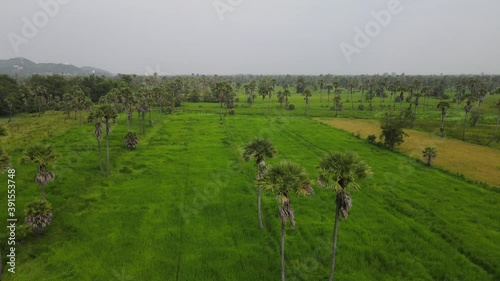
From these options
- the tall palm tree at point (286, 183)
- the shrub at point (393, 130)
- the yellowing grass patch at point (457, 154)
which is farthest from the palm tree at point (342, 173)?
the shrub at point (393, 130)

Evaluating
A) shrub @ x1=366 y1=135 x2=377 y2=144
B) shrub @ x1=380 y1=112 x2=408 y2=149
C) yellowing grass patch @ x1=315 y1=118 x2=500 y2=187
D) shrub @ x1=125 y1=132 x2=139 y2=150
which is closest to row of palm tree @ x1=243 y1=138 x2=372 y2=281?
yellowing grass patch @ x1=315 y1=118 x2=500 y2=187

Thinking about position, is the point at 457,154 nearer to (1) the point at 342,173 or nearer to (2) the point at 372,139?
(2) the point at 372,139

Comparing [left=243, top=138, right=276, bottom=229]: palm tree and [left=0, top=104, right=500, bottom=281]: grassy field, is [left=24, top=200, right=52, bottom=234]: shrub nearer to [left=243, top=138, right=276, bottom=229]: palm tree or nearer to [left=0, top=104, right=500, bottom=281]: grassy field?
[left=0, top=104, right=500, bottom=281]: grassy field

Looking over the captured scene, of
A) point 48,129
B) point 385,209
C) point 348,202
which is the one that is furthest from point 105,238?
point 48,129

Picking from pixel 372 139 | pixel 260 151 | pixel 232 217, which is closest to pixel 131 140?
pixel 232 217

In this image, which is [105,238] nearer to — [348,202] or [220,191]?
[220,191]
